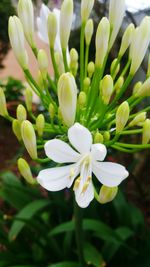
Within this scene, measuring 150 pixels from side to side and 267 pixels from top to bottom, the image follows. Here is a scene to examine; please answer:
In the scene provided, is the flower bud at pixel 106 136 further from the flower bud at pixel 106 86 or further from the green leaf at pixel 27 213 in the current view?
the green leaf at pixel 27 213

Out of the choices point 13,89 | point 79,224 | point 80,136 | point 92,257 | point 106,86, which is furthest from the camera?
point 13,89

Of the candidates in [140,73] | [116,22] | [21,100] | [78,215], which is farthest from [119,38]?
[21,100]

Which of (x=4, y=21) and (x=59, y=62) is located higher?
(x=4, y=21)

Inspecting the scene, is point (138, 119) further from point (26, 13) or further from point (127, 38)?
point (26, 13)

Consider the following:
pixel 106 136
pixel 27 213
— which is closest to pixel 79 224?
pixel 106 136

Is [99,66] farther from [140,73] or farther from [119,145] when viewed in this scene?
[140,73]
